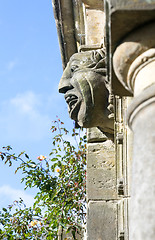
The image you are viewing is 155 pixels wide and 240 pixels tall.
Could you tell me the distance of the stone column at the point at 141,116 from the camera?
1796 mm

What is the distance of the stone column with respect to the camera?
1796 millimetres

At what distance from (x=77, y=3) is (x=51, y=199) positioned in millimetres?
2456

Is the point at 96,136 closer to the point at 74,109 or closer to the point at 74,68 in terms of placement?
the point at 74,109

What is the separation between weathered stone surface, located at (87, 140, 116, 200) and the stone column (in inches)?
→ 86.4

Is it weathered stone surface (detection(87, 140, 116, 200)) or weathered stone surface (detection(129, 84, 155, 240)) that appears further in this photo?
weathered stone surface (detection(87, 140, 116, 200))

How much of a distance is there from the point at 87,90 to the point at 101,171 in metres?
0.93

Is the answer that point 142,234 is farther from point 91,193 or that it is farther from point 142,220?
point 91,193

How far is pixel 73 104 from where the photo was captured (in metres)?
4.05

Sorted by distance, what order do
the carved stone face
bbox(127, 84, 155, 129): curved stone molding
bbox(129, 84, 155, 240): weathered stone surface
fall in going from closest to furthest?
bbox(129, 84, 155, 240): weathered stone surface
bbox(127, 84, 155, 129): curved stone molding
the carved stone face

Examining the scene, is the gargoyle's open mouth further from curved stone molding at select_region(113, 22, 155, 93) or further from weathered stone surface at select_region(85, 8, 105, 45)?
curved stone molding at select_region(113, 22, 155, 93)

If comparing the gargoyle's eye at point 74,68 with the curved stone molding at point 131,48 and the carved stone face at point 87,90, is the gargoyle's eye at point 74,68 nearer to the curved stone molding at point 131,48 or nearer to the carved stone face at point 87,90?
the carved stone face at point 87,90

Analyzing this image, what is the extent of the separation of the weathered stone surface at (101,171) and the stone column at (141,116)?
7.20 ft

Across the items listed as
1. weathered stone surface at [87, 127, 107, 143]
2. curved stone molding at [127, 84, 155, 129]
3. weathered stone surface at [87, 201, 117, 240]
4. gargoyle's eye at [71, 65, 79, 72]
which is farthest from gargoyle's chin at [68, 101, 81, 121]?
curved stone molding at [127, 84, 155, 129]

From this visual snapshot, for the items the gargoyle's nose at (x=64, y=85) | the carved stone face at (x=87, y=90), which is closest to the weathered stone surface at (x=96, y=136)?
the carved stone face at (x=87, y=90)
